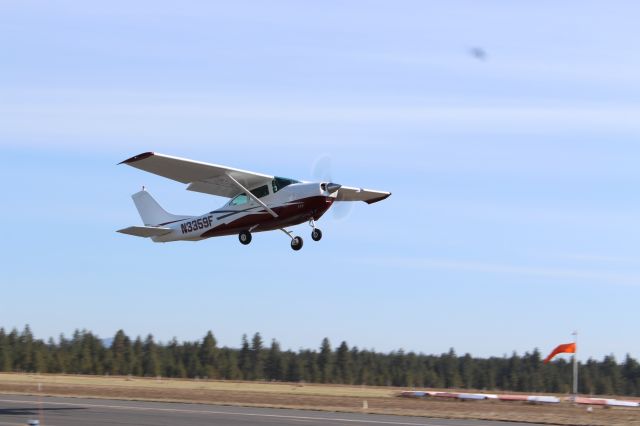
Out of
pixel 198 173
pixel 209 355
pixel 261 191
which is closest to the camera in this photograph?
pixel 261 191

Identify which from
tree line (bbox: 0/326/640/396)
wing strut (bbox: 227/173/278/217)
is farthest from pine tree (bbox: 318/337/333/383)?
wing strut (bbox: 227/173/278/217)

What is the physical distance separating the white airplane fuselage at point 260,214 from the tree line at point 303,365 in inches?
2640

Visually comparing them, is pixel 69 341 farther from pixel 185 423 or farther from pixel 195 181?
pixel 185 423

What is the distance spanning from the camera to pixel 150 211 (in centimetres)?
4447

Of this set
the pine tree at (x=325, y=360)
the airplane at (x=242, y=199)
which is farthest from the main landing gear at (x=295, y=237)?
the pine tree at (x=325, y=360)

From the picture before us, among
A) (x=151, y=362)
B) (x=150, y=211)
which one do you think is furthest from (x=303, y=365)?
(x=150, y=211)

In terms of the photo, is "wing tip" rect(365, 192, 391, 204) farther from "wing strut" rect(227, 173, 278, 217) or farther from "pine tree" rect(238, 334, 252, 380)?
"pine tree" rect(238, 334, 252, 380)

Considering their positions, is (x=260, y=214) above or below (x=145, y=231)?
above

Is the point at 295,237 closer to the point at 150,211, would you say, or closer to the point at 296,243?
the point at 296,243

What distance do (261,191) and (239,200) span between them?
3.88 ft

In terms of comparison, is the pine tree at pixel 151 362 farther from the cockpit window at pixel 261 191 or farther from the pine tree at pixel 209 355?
the cockpit window at pixel 261 191

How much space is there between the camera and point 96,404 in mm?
35375

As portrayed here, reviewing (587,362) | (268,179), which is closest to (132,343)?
(587,362)

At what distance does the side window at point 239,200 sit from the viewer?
36969mm
